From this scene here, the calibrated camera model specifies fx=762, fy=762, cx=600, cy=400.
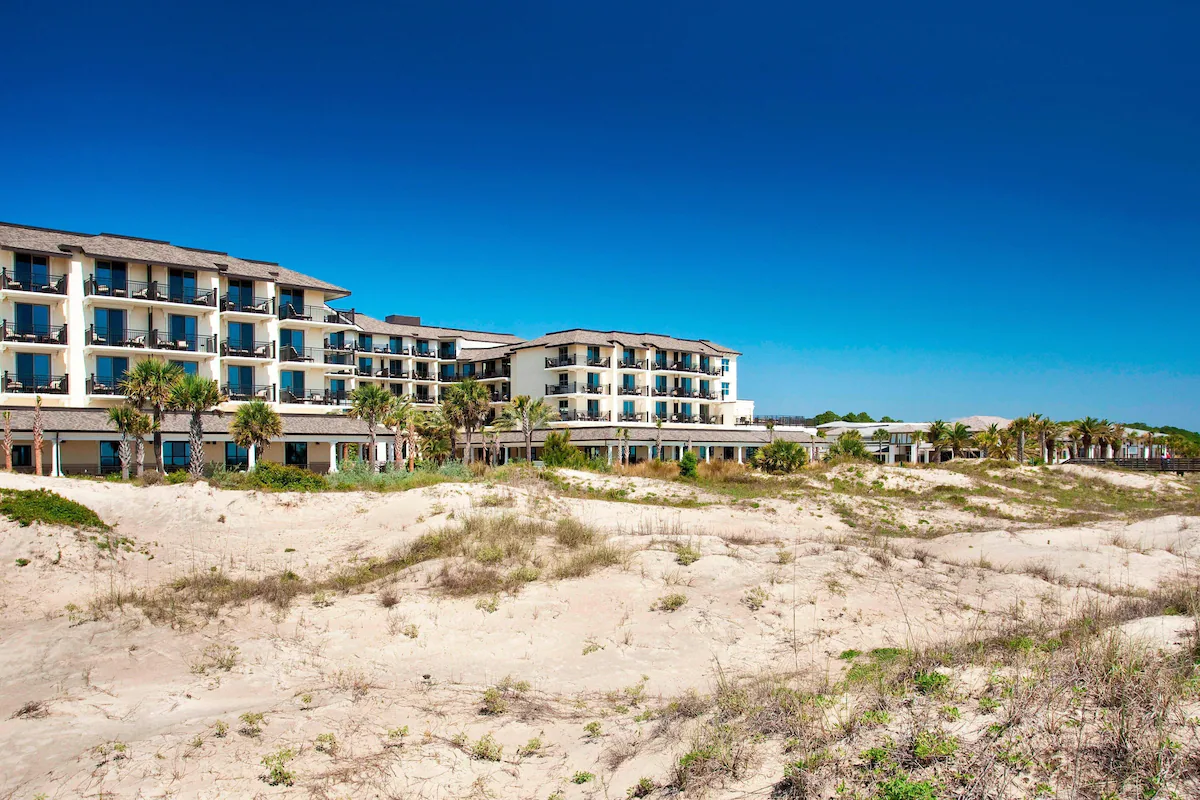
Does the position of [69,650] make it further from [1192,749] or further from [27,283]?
[27,283]

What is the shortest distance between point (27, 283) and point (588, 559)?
4890cm

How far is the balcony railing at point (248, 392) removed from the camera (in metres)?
56.9

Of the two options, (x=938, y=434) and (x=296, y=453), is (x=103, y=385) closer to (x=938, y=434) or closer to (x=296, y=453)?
(x=296, y=453)

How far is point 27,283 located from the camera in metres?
50.1

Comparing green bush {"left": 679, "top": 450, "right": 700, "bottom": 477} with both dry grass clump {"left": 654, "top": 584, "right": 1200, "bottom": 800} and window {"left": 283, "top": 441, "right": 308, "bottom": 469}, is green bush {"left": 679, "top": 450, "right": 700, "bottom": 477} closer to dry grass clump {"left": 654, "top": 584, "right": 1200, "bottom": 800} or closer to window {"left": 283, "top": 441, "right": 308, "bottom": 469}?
window {"left": 283, "top": 441, "right": 308, "bottom": 469}

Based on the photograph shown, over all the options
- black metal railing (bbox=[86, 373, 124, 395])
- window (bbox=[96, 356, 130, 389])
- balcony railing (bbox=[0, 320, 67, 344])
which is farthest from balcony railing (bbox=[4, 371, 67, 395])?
balcony railing (bbox=[0, 320, 67, 344])

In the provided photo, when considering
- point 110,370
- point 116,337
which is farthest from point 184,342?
point 110,370

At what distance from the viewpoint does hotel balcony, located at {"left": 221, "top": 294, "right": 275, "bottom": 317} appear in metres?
57.5

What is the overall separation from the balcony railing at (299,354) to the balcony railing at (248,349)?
174 centimetres

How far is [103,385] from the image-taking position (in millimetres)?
51938

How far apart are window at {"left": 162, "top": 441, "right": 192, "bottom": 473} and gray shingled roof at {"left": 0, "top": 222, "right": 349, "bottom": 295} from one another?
12.9 m

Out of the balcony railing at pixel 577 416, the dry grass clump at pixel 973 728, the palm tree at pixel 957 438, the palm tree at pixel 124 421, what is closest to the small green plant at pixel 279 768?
the dry grass clump at pixel 973 728

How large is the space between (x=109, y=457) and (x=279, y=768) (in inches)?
1869

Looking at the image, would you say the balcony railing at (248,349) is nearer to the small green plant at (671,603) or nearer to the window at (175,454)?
the window at (175,454)
